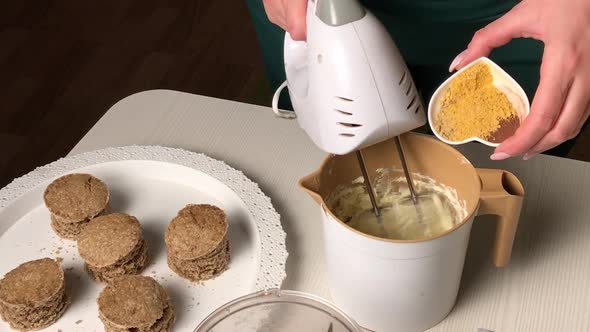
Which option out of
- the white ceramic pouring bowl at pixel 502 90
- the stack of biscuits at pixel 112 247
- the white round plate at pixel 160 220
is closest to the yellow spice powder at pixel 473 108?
the white ceramic pouring bowl at pixel 502 90

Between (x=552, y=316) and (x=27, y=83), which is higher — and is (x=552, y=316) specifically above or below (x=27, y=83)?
above

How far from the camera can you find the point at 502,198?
0.67m

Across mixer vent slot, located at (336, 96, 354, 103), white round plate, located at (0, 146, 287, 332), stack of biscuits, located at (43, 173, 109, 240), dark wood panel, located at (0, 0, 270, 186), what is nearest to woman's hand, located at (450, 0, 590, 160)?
mixer vent slot, located at (336, 96, 354, 103)

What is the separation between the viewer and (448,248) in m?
0.64

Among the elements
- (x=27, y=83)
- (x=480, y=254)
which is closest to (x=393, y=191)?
(x=480, y=254)

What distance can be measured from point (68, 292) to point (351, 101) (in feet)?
1.19

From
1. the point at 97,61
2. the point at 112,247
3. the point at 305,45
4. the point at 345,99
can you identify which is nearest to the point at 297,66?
the point at 305,45

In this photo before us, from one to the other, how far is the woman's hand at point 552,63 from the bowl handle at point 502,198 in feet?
0.06

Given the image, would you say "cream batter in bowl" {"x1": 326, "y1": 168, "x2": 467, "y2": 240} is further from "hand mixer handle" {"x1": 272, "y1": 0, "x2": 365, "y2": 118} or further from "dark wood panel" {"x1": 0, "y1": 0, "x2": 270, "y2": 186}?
"dark wood panel" {"x1": 0, "y1": 0, "x2": 270, "y2": 186}

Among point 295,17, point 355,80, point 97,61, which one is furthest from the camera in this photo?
point 97,61

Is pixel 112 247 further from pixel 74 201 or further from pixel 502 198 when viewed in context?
pixel 502 198

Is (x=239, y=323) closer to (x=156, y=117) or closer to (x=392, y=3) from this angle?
(x=156, y=117)

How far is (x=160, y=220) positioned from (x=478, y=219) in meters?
0.35

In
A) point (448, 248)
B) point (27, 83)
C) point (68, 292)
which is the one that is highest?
point (448, 248)
